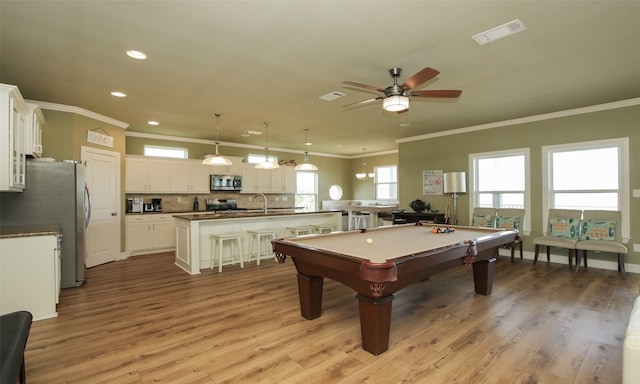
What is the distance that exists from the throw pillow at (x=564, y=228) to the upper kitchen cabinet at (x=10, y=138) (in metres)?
7.34

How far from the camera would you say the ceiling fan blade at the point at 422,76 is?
2634 millimetres

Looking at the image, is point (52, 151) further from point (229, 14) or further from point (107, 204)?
point (229, 14)

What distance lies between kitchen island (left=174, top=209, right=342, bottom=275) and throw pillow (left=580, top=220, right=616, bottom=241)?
4479 mm

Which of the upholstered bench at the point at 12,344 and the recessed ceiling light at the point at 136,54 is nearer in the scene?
the upholstered bench at the point at 12,344

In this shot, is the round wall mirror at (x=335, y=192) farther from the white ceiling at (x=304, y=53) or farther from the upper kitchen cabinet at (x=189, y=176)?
the white ceiling at (x=304, y=53)

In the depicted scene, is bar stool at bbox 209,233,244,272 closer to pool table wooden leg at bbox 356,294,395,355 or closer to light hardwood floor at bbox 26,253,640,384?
light hardwood floor at bbox 26,253,640,384

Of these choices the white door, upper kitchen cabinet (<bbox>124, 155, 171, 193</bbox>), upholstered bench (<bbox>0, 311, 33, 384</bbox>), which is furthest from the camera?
upper kitchen cabinet (<bbox>124, 155, 171, 193</bbox>)

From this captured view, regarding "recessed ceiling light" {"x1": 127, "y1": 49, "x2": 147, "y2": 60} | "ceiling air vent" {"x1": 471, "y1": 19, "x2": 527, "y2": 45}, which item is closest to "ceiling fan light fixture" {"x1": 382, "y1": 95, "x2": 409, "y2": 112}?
"ceiling air vent" {"x1": 471, "y1": 19, "x2": 527, "y2": 45}

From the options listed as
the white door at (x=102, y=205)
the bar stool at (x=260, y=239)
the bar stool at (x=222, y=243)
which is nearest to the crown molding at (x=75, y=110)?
the white door at (x=102, y=205)

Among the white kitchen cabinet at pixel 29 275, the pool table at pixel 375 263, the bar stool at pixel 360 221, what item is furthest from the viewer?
the bar stool at pixel 360 221

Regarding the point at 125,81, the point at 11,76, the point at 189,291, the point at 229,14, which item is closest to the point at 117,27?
the point at 229,14

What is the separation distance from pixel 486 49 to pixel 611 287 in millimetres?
3432

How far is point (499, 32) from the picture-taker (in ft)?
8.79

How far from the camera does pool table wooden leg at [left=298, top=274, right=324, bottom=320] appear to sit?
9.88ft
